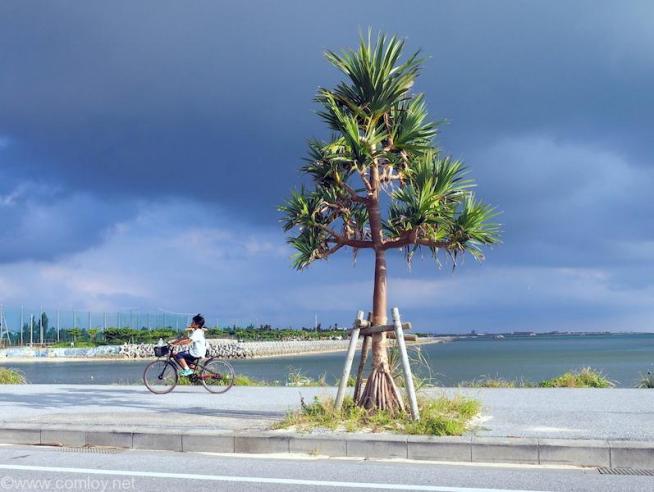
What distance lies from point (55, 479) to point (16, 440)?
3215 millimetres

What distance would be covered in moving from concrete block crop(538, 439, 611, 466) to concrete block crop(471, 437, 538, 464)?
0.12m

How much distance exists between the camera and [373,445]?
8516mm

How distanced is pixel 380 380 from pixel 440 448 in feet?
7.65

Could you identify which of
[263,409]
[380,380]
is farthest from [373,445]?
[263,409]

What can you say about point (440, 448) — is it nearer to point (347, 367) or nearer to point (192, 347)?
point (347, 367)

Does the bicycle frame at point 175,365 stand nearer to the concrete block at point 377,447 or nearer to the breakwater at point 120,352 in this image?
the concrete block at point 377,447

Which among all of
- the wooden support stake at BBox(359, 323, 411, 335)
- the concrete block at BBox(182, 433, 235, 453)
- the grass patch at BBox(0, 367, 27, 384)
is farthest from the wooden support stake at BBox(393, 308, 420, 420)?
the grass patch at BBox(0, 367, 27, 384)

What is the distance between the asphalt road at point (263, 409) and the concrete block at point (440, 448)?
0.75 meters

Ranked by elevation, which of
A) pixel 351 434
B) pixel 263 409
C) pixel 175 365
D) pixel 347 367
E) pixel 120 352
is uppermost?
pixel 347 367

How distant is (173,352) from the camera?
16.4m

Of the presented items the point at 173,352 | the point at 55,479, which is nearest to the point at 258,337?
the point at 173,352

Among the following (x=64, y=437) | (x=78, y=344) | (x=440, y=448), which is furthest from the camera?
(x=78, y=344)

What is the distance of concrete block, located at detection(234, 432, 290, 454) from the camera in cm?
878

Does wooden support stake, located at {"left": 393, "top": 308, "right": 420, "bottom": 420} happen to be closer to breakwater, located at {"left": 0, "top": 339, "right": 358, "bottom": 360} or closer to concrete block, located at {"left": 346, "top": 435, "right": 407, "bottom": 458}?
concrete block, located at {"left": 346, "top": 435, "right": 407, "bottom": 458}
